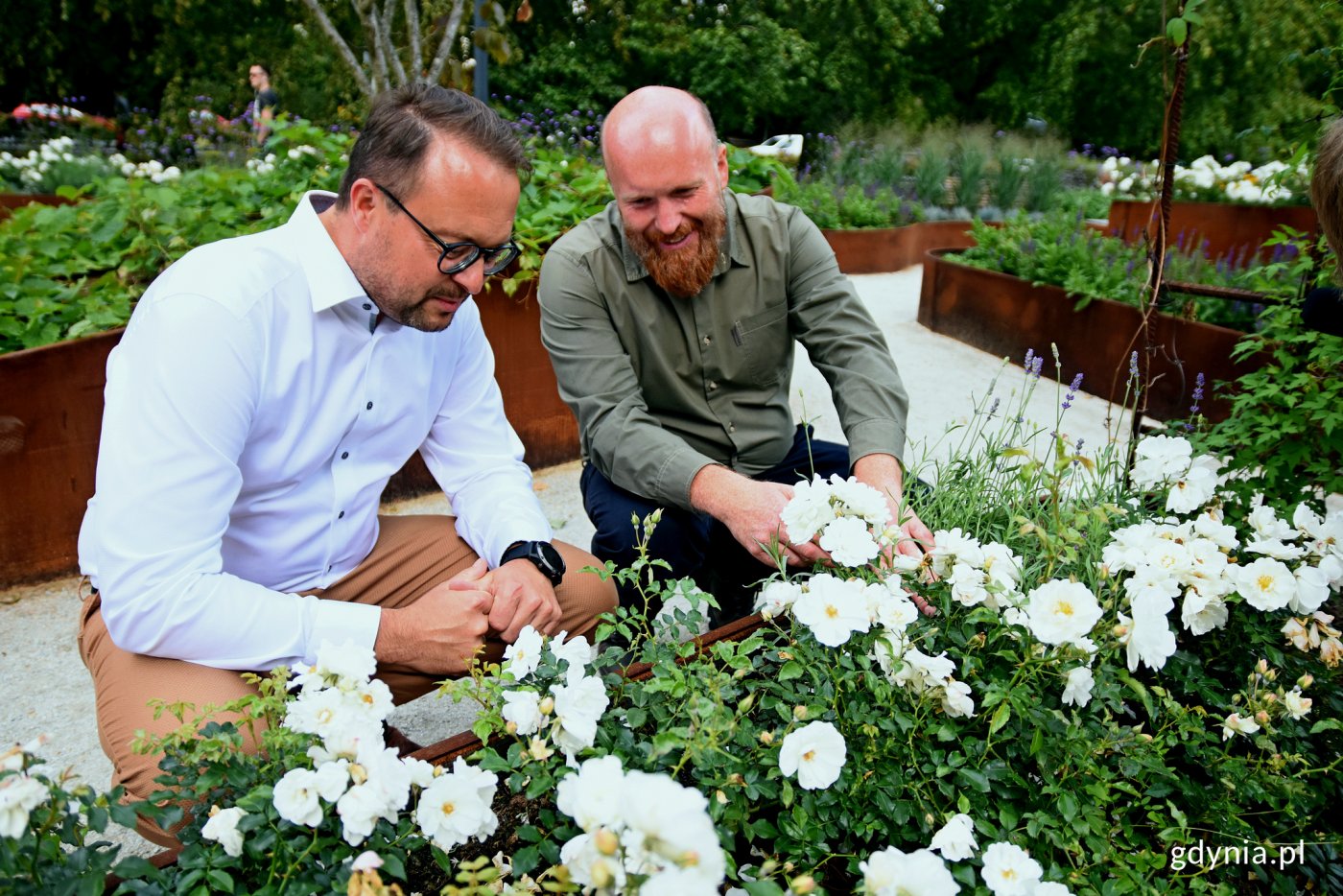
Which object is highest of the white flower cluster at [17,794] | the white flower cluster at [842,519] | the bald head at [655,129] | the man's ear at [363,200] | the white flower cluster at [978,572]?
the bald head at [655,129]

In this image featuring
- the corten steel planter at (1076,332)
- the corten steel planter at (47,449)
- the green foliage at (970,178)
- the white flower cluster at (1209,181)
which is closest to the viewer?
the corten steel planter at (47,449)

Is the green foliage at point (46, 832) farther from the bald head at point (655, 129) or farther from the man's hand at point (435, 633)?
the bald head at point (655, 129)

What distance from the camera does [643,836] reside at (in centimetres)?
82

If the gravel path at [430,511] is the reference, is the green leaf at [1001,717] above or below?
above

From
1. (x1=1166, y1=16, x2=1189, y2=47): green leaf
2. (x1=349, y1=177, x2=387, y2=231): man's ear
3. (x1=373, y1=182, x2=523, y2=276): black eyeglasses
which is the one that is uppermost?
(x1=1166, y1=16, x2=1189, y2=47): green leaf

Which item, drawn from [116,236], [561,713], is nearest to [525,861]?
[561,713]

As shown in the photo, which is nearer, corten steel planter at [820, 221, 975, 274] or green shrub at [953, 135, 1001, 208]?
corten steel planter at [820, 221, 975, 274]

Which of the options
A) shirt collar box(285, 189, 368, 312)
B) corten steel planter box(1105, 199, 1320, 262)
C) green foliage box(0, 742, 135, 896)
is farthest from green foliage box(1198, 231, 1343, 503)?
corten steel planter box(1105, 199, 1320, 262)

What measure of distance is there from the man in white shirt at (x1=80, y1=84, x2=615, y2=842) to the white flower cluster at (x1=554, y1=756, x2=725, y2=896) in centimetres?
81

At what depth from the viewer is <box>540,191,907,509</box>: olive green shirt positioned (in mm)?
2443

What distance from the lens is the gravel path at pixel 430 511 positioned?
2.54 meters

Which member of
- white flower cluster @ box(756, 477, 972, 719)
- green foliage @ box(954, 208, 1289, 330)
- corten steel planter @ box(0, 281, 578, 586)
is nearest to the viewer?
white flower cluster @ box(756, 477, 972, 719)

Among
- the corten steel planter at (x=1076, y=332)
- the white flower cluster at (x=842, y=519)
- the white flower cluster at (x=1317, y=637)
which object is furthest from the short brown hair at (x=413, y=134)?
the corten steel planter at (x=1076, y=332)

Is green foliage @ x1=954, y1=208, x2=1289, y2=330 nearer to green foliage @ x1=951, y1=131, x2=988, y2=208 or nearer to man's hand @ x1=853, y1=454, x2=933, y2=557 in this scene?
man's hand @ x1=853, y1=454, x2=933, y2=557
